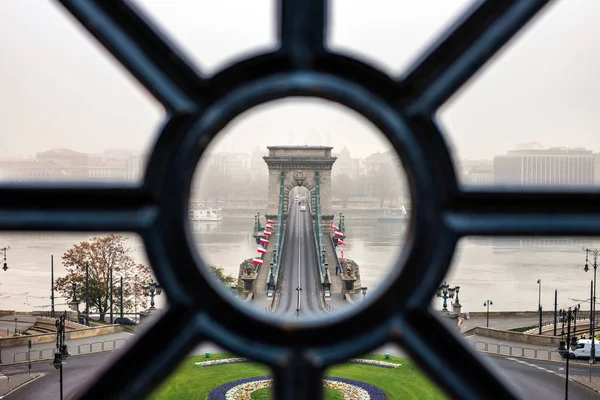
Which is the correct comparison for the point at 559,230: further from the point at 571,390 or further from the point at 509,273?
the point at 509,273

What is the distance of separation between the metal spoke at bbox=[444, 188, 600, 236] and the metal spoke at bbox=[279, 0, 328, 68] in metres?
0.39

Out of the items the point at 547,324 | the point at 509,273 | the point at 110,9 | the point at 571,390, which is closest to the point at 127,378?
the point at 110,9

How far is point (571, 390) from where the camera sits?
61.4ft

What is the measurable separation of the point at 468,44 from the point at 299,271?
130 feet

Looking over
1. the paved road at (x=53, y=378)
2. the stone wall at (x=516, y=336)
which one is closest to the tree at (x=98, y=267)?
the paved road at (x=53, y=378)

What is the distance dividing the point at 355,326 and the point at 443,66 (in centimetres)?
49

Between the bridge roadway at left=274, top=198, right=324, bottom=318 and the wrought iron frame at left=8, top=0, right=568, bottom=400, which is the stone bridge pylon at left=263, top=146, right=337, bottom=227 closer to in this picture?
the bridge roadway at left=274, top=198, right=324, bottom=318

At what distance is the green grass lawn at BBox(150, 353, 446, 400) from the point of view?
56.8 feet

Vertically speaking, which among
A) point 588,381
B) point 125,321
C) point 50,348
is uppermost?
point 588,381

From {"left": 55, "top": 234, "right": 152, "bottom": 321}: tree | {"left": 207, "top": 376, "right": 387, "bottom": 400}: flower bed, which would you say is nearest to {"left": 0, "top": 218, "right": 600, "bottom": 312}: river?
{"left": 55, "top": 234, "right": 152, "bottom": 321}: tree

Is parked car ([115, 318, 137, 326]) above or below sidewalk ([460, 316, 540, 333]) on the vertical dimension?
above

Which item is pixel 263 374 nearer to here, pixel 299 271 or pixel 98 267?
pixel 98 267

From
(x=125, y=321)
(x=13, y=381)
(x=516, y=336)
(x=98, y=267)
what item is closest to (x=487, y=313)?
(x=516, y=336)

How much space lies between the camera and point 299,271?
4069cm
